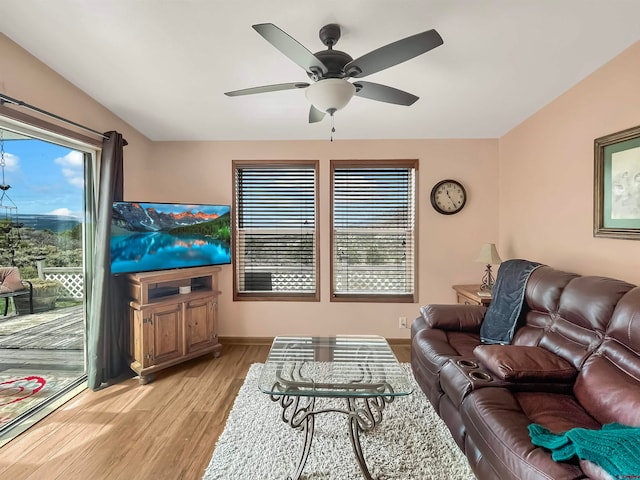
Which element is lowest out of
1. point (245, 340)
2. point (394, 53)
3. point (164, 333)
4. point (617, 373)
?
point (245, 340)

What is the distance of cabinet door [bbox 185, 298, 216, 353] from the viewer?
305 cm

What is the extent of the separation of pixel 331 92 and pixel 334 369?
1674 millimetres

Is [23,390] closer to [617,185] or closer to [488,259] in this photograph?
[488,259]

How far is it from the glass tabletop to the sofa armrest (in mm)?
513

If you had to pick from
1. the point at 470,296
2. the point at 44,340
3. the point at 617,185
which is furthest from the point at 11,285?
the point at 617,185

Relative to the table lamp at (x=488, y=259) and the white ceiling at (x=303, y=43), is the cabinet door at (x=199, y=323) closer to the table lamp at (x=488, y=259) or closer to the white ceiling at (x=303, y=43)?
the white ceiling at (x=303, y=43)

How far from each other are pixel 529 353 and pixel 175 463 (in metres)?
2.20

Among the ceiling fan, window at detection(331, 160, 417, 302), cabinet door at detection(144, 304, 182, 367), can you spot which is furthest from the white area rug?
the ceiling fan

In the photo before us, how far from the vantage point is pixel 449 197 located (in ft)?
11.5

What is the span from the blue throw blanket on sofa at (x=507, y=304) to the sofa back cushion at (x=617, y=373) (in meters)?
0.63

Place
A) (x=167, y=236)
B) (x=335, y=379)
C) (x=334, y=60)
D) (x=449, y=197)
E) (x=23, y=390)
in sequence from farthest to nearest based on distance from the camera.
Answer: (x=449, y=197), (x=167, y=236), (x=23, y=390), (x=335, y=379), (x=334, y=60)

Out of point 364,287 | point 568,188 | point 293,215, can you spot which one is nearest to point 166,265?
point 293,215

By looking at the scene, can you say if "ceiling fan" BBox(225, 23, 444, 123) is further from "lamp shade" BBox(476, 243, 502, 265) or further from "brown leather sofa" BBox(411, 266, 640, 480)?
"lamp shade" BBox(476, 243, 502, 265)

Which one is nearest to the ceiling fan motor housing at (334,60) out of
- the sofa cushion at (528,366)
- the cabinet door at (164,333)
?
the sofa cushion at (528,366)
